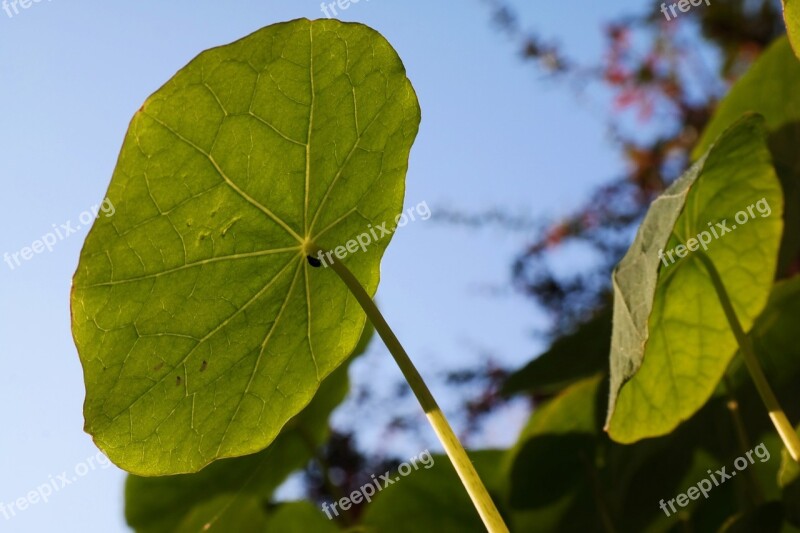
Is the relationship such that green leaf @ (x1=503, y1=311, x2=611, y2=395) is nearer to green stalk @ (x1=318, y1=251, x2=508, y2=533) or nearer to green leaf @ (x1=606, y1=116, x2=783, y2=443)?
green leaf @ (x1=606, y1=116, x2=783, y2=443)

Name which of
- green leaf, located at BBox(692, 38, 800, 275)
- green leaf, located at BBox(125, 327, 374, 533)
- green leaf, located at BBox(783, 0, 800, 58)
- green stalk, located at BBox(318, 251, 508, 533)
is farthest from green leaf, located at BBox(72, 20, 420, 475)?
green leaf, located at BBox(692, 38, 800, 275)

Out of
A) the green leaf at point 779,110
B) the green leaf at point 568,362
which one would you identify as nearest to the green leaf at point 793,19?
the green leaf at point 779,110

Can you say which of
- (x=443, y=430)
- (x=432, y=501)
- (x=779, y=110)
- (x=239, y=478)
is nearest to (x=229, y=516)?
(x=239, y=478)

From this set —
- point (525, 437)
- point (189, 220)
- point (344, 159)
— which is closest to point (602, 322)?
point (525, 437)

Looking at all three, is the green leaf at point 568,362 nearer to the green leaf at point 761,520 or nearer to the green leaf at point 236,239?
the green leaf at point 761,520

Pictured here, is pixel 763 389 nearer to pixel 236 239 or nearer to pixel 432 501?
pixel 236 239

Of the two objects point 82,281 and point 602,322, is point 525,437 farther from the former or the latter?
point 82,281
